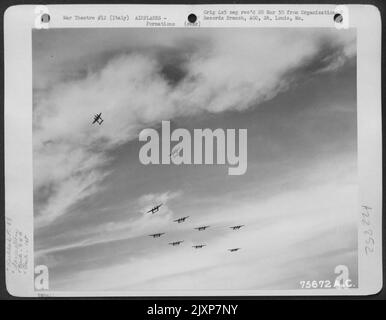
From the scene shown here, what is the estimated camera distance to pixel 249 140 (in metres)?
0.88

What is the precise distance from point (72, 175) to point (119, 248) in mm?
160

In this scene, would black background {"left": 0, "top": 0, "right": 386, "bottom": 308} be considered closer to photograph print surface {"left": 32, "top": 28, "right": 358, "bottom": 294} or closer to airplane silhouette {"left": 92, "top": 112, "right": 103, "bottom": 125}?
photograph print surface {"left": 32, "top": 28, "right": 358, "bottom": 294}

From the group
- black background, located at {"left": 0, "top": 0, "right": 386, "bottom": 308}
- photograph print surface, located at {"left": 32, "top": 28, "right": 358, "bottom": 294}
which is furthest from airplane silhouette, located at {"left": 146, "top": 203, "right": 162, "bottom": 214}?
black background, located at {"left": 0, "top": 0, "right": 386, "bottom": 308}

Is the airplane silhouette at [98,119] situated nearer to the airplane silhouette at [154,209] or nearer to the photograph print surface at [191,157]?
the photograph print surface at [191,157]

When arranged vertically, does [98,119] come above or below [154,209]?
above

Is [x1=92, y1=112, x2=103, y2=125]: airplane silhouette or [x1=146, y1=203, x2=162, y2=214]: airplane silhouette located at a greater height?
[x1=92, y1=112, x2=103, y2=125]: airplane silhouette

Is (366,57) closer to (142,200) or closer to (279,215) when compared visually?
(279,215)
